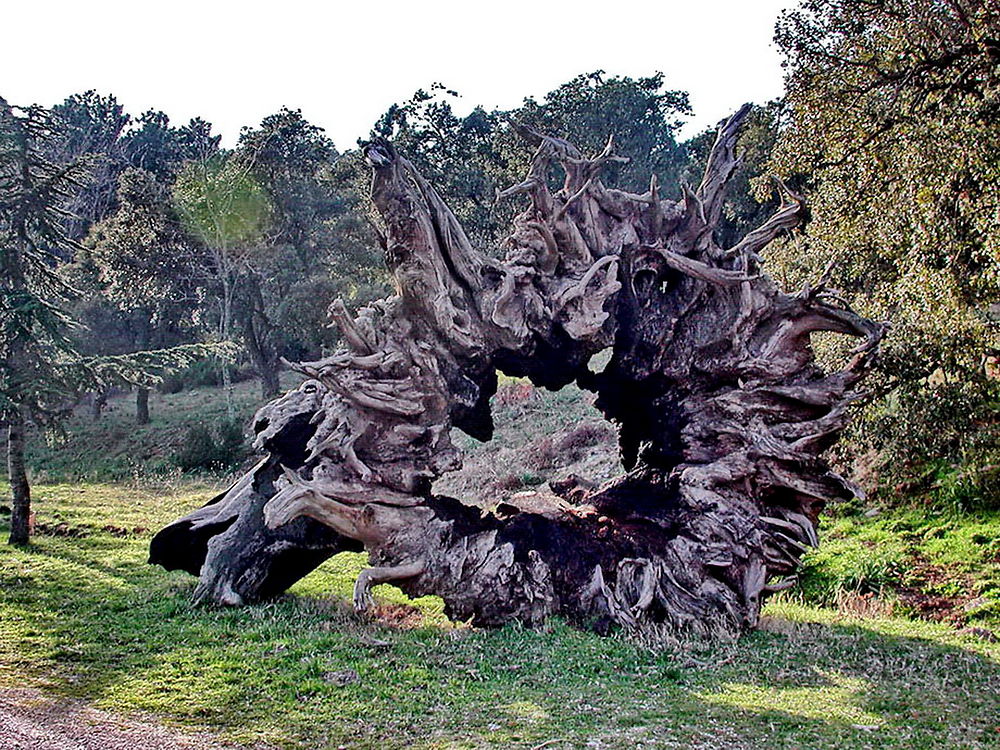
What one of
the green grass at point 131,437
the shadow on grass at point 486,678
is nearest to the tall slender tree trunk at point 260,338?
the green grass at point 131,437

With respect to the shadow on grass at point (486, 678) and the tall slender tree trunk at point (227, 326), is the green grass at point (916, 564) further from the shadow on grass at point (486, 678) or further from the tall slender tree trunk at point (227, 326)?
the tall slender tree trunk at point (227, 326)

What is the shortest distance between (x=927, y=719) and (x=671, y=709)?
2.07 meters

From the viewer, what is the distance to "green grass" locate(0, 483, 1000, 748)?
6.66m

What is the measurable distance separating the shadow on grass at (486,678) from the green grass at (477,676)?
2 centimetres

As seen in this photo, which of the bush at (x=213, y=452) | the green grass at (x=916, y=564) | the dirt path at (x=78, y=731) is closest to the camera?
the dirt path at (x=78, y=731)

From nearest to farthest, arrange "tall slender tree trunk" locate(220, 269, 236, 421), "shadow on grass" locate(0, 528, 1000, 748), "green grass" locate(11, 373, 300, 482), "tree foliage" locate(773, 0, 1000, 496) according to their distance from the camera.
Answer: "shadow on grass" locate(0, 528, 1000, 748) → "tree foliage" locate(773, 0, 1000, 496) → "green grass" locate(11, 373, 300, 482) → "tall slender tree trunk" locate(220, 269, 236, 421)

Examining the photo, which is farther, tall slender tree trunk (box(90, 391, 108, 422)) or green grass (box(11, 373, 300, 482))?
tall slender tree trunk (box(90, 391, 108, 422))

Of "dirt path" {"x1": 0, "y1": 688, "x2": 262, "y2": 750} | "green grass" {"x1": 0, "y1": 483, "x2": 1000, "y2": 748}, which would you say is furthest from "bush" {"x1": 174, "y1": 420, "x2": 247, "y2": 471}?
"dirt path" {"x1": 0, "y1": 688, "x2": 262, "y2": 750}

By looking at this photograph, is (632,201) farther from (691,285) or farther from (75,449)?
(75,449)

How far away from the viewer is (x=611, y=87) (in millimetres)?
45406

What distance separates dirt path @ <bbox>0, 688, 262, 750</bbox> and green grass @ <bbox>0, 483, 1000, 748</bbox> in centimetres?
23

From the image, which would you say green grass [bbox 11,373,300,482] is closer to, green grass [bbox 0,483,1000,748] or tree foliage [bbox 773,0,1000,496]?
green grass [bbox 0,483,1000,748]

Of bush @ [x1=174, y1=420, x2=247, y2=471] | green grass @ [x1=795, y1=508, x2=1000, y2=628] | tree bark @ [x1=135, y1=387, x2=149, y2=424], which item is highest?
tree bark @ [x1=135, y1=387, x2=149, y2=424]

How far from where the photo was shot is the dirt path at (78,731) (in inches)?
243
